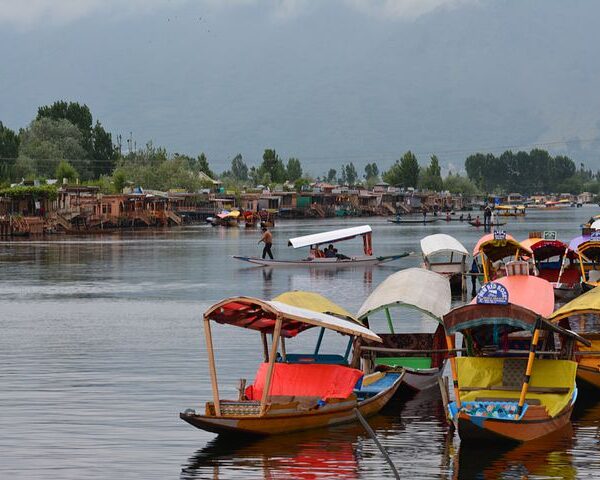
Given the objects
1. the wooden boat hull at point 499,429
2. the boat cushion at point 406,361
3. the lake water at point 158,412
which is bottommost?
the lake water at point 158,412

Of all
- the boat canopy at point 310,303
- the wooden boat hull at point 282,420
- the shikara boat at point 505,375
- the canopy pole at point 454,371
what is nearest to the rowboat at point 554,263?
the shikara boat at point 505,375

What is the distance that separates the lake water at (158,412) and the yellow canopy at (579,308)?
211 centimetres

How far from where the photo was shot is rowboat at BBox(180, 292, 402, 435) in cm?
2069

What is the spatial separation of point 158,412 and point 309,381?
3.69 m

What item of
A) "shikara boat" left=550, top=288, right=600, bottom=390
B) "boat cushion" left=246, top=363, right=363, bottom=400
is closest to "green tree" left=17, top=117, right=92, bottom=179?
"shikara boat" left=550, top=288, right=600, bottom=390

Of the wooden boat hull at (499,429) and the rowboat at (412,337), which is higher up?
the rowboat at (412,337)

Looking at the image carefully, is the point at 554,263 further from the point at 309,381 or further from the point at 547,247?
the point at 309,381

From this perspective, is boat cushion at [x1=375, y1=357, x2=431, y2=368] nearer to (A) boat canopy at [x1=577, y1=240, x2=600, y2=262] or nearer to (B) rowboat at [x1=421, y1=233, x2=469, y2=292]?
(A) boat canopy at [x1=577, y1=240, x2=600, y2=262]

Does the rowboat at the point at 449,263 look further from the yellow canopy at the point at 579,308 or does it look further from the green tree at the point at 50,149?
the green tree at the point at 50,149

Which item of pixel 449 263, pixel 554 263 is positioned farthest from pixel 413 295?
pixel 449 263

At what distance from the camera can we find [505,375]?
22781 millimetres

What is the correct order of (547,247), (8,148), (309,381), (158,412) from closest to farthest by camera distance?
1. (309,381)
2. (158,412)
3. (547,247)
4. (8,148)

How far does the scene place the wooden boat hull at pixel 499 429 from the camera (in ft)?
65.9

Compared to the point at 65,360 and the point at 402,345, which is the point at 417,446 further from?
the point at 65,360
